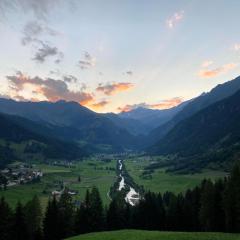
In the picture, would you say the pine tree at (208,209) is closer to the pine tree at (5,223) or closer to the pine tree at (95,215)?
the pine tree at (95,215)

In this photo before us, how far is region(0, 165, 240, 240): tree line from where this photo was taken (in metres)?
92.8

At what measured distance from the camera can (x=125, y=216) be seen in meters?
133

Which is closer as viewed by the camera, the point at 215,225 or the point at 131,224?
the point at 215,225

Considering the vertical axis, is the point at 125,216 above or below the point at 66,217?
below

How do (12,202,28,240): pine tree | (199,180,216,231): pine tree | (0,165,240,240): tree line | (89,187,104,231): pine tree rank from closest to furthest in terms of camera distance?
(0,165,240,240): tree line → (199,180,216,231): pine tree → (12,202,28,240): pine tree → (89,187,104,231): pine tree

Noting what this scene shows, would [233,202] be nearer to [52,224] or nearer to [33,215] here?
[52,224]

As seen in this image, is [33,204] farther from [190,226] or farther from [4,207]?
[190,226]

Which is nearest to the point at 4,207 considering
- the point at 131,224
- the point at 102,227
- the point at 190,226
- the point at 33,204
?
the point at 33,204

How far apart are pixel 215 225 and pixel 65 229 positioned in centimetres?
4210

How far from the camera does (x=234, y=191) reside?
89062mm


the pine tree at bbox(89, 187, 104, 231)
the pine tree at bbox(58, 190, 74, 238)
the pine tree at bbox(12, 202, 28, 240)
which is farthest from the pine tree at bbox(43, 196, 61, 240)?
the pine tree at bbox(89, 187, 104, 231)

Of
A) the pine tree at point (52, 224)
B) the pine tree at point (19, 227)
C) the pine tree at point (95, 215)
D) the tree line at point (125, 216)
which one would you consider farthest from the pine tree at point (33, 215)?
the pine tree at point (95, 215)

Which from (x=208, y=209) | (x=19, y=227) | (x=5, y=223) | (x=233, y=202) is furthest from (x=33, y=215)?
(x=233, y=202)

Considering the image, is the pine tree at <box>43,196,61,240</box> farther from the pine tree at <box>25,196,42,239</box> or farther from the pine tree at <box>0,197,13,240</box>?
the pine tree at <box>25,196,42,239</box>
